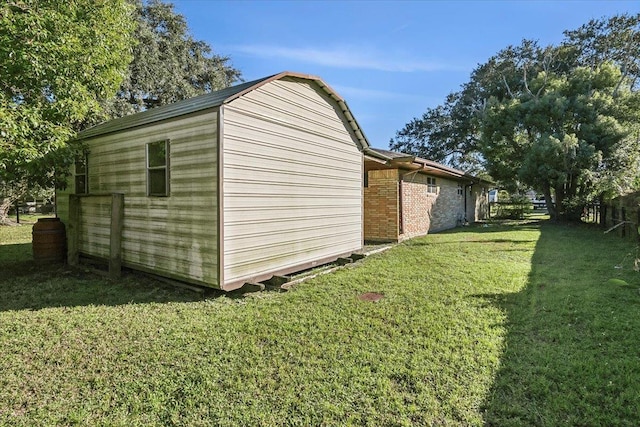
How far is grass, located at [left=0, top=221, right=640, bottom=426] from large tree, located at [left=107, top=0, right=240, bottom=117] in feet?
39.9

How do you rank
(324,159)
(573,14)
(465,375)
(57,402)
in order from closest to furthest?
1. (57,402)
2. (465,375)
3. (324,159)
4. (573,14)

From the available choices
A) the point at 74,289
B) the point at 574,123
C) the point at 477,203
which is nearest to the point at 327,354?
the point at 74,289

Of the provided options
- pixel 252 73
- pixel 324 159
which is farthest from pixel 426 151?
pixel 324 159

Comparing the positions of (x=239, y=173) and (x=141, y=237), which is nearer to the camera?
(x=239, y=173)

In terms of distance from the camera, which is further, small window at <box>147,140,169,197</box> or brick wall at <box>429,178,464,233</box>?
brick wall at <box>429,178,464,233</box>

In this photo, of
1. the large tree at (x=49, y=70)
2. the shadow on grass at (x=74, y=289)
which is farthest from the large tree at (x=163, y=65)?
the shadow on grass at (x=74, y=289)

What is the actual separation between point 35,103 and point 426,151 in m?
28.7

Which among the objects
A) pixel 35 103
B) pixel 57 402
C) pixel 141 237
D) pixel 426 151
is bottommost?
pixel 57 402

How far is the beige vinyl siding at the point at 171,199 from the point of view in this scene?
4.75 meters

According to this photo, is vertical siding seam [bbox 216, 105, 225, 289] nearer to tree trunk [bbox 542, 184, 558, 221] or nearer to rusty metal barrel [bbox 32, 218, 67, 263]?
rusty metal barrel [bbox 32, 218, 67, 263]

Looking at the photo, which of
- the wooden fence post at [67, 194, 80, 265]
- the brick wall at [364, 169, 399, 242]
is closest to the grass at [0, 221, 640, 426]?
the wooden fence post at [67, 194, 80, 265]

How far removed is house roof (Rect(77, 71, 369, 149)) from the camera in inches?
195

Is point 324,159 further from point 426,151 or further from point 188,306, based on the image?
point 426,151

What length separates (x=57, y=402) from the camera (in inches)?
97.3
